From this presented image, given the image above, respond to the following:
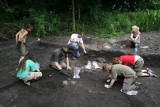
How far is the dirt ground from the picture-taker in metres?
8.34

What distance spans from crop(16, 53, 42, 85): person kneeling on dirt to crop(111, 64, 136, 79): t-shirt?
2.44 meters

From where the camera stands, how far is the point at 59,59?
10.3m

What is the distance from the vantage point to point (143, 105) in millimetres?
8180

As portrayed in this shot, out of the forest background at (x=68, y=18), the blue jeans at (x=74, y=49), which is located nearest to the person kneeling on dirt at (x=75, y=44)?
the blue jeans at (x=74, y=49)

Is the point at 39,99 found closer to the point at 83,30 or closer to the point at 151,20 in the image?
the point at 83,30

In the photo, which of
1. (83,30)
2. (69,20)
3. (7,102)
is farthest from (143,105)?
(69,20)

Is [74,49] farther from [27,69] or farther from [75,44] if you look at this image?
[27,69]

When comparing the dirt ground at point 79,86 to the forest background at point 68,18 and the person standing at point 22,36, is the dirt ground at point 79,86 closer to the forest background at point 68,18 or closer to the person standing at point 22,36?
the person standing at point 22,36

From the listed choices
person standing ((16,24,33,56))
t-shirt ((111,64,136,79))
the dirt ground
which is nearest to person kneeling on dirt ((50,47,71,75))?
the dirt ground

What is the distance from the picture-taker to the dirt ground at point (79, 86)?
8.34m

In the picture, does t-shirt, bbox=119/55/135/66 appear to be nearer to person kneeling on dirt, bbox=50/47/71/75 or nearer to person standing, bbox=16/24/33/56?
person kneeling on dirt, bbox=50/47/71/75

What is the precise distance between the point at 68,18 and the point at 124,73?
707 centimetres

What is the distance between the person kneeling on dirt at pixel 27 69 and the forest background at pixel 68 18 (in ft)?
15.3

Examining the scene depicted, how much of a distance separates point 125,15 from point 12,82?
813 centimetres
